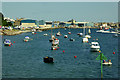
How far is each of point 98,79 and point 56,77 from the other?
8496 mm

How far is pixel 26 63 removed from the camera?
76.0 m

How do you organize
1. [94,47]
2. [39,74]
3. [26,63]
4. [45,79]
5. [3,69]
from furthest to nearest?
[94,47] < [26,63] < [3,69] < [39,74] < [45,79]

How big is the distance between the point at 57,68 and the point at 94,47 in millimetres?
34160

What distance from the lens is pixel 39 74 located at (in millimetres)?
61031

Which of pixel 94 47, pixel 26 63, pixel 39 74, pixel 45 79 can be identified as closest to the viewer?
pixel 45 79

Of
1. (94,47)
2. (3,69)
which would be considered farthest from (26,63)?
(94,47)

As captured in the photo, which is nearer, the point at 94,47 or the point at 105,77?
the point at 105,77

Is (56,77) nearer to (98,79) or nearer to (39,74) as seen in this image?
(39,74)

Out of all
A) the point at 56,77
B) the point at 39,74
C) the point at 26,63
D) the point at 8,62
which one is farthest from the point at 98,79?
the point at 8,62

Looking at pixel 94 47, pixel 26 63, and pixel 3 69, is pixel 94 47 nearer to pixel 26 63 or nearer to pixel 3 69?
pixel 26 63

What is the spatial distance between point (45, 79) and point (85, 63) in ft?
73.7

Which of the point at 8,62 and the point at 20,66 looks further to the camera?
the point at 8,62

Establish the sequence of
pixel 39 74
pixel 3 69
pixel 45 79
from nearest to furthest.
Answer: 1. pixel 45 79
2. pixel 39 74
3. pixel 3 69

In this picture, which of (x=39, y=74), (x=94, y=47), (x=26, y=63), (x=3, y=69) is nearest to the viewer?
(x=39, y=74)
